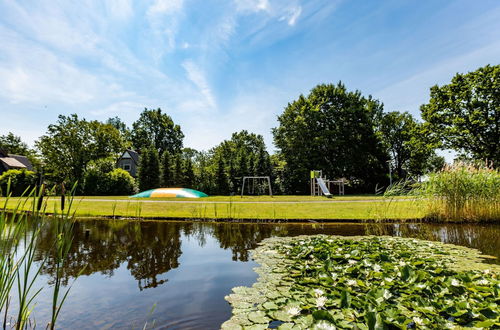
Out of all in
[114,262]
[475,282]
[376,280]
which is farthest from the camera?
[114,262]

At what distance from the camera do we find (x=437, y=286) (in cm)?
263

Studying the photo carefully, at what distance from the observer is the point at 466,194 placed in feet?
25.6

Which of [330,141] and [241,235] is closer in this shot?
[241,235]

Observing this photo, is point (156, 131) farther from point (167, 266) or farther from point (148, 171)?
point (167, 266)

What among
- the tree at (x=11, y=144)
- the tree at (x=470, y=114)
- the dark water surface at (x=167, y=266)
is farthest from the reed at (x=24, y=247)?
the tree at (x=11, y=144)

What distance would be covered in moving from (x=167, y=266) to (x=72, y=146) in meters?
28.4

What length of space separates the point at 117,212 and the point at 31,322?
810cm

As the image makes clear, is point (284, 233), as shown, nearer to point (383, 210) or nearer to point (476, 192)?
point (383, 210)

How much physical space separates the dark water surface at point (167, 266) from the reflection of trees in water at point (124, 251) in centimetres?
1

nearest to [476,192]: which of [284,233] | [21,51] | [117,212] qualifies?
[284,233]

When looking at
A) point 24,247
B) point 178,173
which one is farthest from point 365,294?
point 178,173

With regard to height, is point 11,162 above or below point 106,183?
above

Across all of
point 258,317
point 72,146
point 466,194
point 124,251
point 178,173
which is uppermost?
point 72,146

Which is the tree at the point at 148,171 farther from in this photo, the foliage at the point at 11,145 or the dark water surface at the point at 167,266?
the foliage at the point at 11,145
